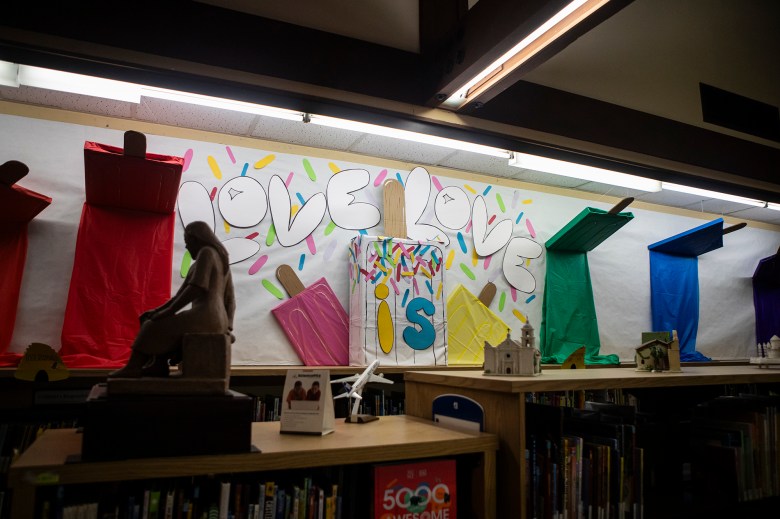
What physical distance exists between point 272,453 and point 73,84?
2161 mm

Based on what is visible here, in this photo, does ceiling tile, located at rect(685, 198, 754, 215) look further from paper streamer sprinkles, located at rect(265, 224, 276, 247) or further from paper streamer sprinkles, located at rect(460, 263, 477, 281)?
paper streamer sprinkles, located at rect(265, 224, 276, 247)

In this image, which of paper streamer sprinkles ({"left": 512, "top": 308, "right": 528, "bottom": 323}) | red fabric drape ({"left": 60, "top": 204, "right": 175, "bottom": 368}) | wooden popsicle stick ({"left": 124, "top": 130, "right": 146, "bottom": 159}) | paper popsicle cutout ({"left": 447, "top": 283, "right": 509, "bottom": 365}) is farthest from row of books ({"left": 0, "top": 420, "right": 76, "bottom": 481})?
paper streamer sprinkles ({"left": 512, "top": 308, "right": 528, "bottom": 323})

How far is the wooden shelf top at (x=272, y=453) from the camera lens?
1.17m

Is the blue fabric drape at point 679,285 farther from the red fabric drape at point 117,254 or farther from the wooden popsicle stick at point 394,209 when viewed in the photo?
the red fabric drape at point 117,254

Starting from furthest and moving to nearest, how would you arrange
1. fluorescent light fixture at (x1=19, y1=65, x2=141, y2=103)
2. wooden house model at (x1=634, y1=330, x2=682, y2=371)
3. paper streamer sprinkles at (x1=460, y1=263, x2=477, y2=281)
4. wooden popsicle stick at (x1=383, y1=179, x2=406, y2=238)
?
paper streamer sprinkles at (x1=460, y1=263, x2=477, y2=281), wooden popsicle stick at (x1=383, y1=179, x2=406, y2=238), fluorescent light fixture at (x1=19, y1=65, x2=141, y2=103), wooden house model at (x1=634, y1=330, x2=682, y2=371)

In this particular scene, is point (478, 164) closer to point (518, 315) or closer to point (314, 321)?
point (518, 315)

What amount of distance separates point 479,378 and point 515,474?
0.30 m

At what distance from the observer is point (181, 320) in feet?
4.66

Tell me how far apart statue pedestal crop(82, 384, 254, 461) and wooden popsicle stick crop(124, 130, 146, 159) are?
6.22ft

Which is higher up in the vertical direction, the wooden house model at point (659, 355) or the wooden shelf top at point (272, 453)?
the wooden house model at point (659, 355)

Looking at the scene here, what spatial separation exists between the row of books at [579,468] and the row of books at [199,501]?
0.63 m

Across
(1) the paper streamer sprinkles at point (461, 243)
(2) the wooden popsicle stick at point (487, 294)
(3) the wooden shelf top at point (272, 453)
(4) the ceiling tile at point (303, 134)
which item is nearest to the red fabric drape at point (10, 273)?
(4) the ceiling tile at point (303, 134)

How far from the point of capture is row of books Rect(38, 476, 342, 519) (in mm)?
1219

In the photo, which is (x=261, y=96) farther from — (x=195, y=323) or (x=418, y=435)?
(x=418, y=435)
